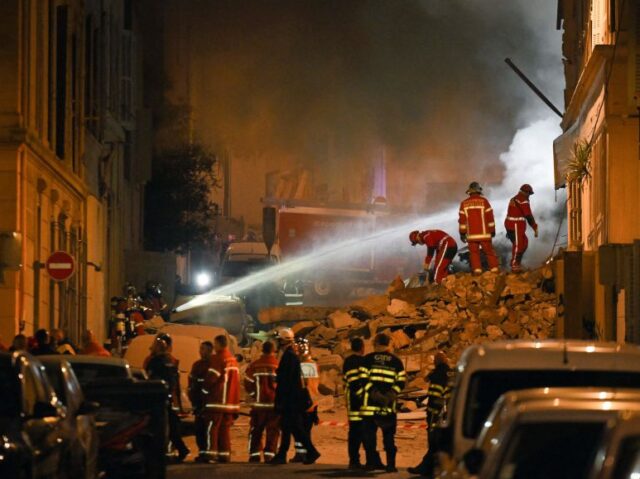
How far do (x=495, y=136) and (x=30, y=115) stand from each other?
30228 mm

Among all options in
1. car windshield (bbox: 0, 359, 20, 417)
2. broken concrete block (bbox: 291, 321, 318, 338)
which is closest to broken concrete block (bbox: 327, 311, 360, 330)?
broken concrete block (bbox: 291, 321, 318, 338)

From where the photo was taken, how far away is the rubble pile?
28609 mm

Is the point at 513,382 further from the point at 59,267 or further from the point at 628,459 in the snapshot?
the point at 59,267

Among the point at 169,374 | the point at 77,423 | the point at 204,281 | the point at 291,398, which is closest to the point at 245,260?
the point at 204,281

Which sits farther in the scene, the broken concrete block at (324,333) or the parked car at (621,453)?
the broken concrete block at (324,333)

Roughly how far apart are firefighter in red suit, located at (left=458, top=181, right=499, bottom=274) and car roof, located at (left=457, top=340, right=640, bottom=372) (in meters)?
17.8

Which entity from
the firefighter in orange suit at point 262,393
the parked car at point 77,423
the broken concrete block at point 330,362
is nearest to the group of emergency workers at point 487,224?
the broken concrete block at point 330,362

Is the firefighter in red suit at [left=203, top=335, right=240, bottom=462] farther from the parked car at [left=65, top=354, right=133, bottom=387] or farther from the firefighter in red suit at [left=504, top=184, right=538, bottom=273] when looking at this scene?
the firefighter in red suit at [left=504, top=184, right=538, bottom=273]

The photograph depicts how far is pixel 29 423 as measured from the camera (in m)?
10.8

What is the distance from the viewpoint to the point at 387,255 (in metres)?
43.5

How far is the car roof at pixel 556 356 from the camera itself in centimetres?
1023

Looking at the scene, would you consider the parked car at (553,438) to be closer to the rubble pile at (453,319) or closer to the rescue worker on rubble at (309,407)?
the rescue worker on rubble at (309,407)

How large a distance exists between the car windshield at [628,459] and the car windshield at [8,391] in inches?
211

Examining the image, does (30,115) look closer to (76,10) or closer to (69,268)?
(69,268)
